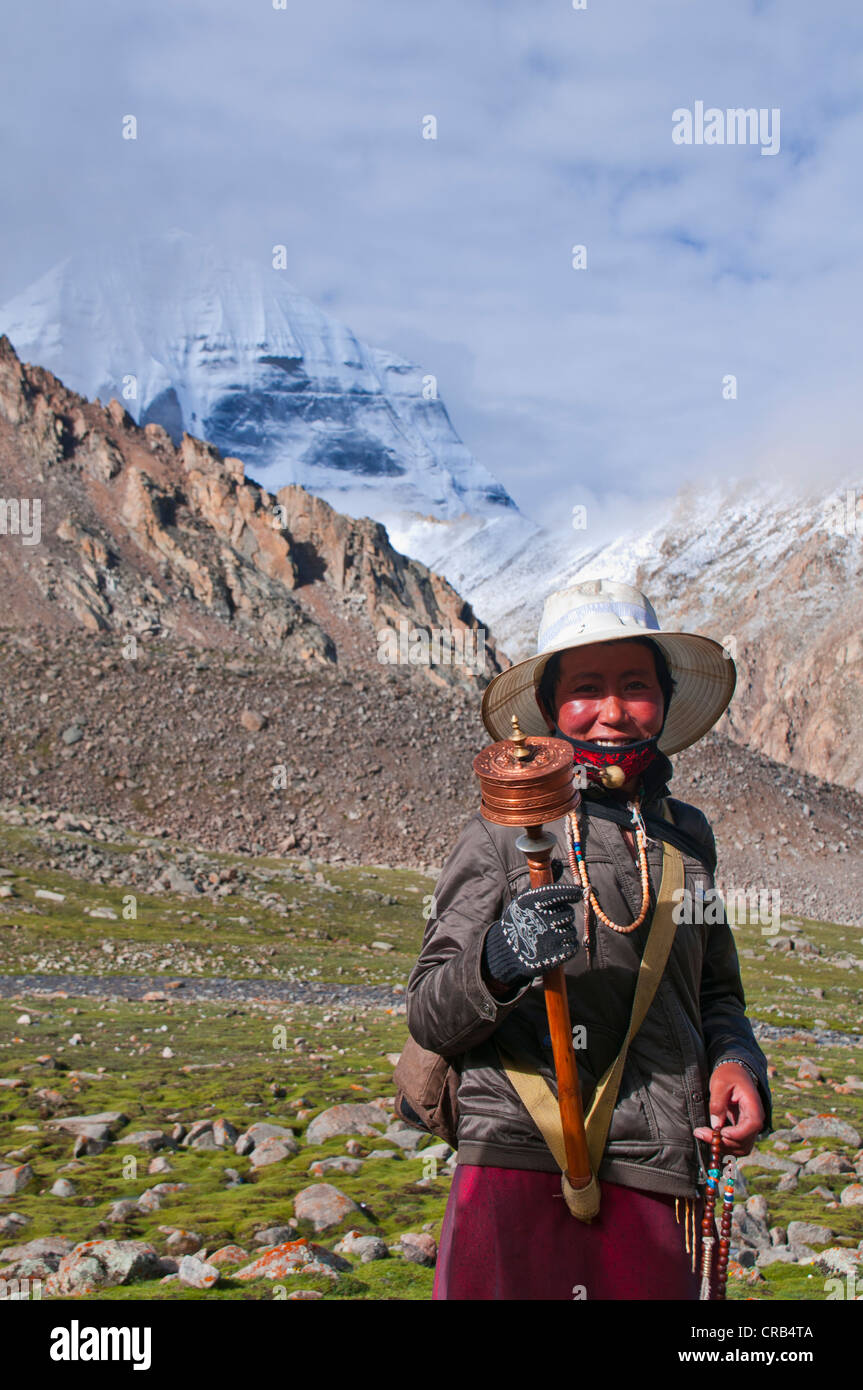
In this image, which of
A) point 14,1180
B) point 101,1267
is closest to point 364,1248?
point 101,1267

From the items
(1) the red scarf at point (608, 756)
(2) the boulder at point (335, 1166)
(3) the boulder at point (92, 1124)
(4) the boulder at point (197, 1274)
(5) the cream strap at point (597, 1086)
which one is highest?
(1) the red scarf at point (608, 756)

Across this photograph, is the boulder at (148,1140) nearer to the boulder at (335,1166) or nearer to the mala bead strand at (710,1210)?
the boulder at (335,1166)

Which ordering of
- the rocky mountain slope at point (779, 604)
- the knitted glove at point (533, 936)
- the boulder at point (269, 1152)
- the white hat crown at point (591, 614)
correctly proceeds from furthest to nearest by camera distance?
1. the rocky mountain slope at point (779, 604)
2. the boulder at point (269, 1152)
3. the white hat crown at point (591, 614)
4. the knitted glove at point (533, 936)

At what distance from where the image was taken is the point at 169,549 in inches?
2766

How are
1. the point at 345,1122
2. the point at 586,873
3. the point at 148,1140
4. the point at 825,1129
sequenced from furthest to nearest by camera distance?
the point at 825,1129 < the point at 345,1122 < the point at 148,1140 < the point at 586,873

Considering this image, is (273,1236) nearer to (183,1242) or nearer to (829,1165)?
(183,1242)

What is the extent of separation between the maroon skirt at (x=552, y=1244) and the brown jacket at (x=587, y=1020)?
76mm

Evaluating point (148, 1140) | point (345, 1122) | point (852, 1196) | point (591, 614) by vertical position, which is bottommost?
point (852, 1196)

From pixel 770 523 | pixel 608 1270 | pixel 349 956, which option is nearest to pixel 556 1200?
pixel 608 1270

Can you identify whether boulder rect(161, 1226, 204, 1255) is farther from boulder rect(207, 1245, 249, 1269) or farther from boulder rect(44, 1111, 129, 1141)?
boulder rect(44, 1111, 129, 1141)

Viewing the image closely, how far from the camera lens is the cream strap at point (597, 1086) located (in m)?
3.13

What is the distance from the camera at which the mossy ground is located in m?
7.12

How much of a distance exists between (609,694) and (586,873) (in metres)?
0.73

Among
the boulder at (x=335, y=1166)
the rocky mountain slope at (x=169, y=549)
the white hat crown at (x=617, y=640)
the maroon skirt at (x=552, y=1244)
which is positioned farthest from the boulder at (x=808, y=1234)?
the rocky mountain slope at (x=169, y=549)
